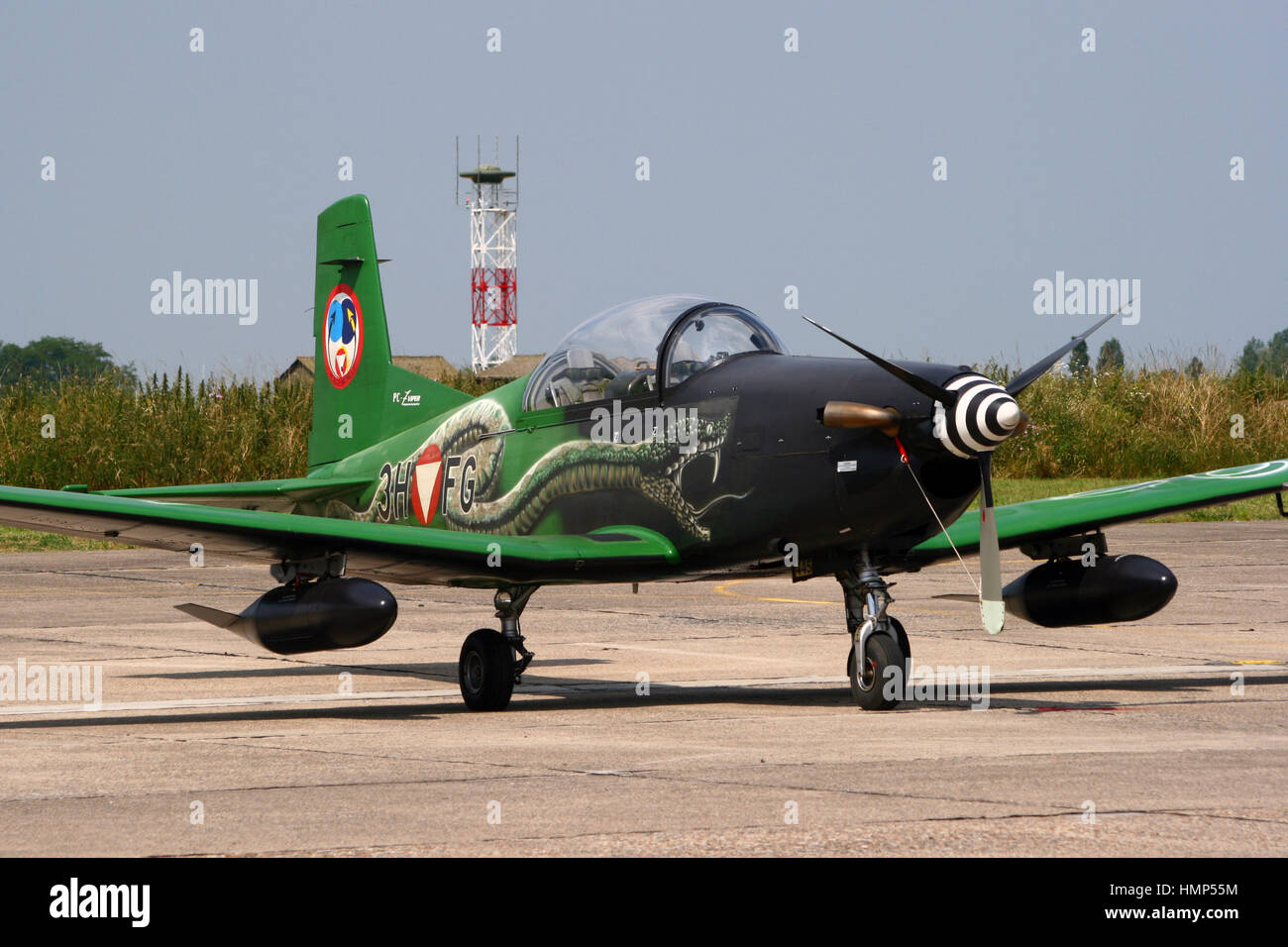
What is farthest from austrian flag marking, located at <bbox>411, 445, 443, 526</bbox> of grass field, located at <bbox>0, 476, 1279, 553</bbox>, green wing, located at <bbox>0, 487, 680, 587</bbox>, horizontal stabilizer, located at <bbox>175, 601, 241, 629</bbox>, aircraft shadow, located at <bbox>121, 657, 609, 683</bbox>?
grass field, located at <bbox>0, 476, 1279, 553</bbox>

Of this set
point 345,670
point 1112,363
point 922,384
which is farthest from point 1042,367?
point 1112,363

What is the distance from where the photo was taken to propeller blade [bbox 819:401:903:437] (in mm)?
9250

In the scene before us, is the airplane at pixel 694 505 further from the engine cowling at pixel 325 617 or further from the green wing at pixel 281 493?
the green wing at pixel 281 493

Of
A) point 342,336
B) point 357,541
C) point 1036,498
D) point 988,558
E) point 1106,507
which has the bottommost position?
point 988,558

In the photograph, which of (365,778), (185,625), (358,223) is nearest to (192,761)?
(365,778)

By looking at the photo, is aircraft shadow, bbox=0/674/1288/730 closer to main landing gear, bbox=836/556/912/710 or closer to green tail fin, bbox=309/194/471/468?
main landing gear, bbox=836/556/912/710

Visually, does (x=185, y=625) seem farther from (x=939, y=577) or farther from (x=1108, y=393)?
(x=1108, y=393)

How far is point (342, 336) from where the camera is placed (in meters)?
15.2

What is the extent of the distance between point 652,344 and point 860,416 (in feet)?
6.12

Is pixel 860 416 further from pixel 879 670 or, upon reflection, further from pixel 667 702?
pixel 667 702

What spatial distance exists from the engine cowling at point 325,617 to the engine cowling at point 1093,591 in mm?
4630

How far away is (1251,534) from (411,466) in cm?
1904

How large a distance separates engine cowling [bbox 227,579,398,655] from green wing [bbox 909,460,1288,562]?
3.66 m

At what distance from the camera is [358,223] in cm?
1504
